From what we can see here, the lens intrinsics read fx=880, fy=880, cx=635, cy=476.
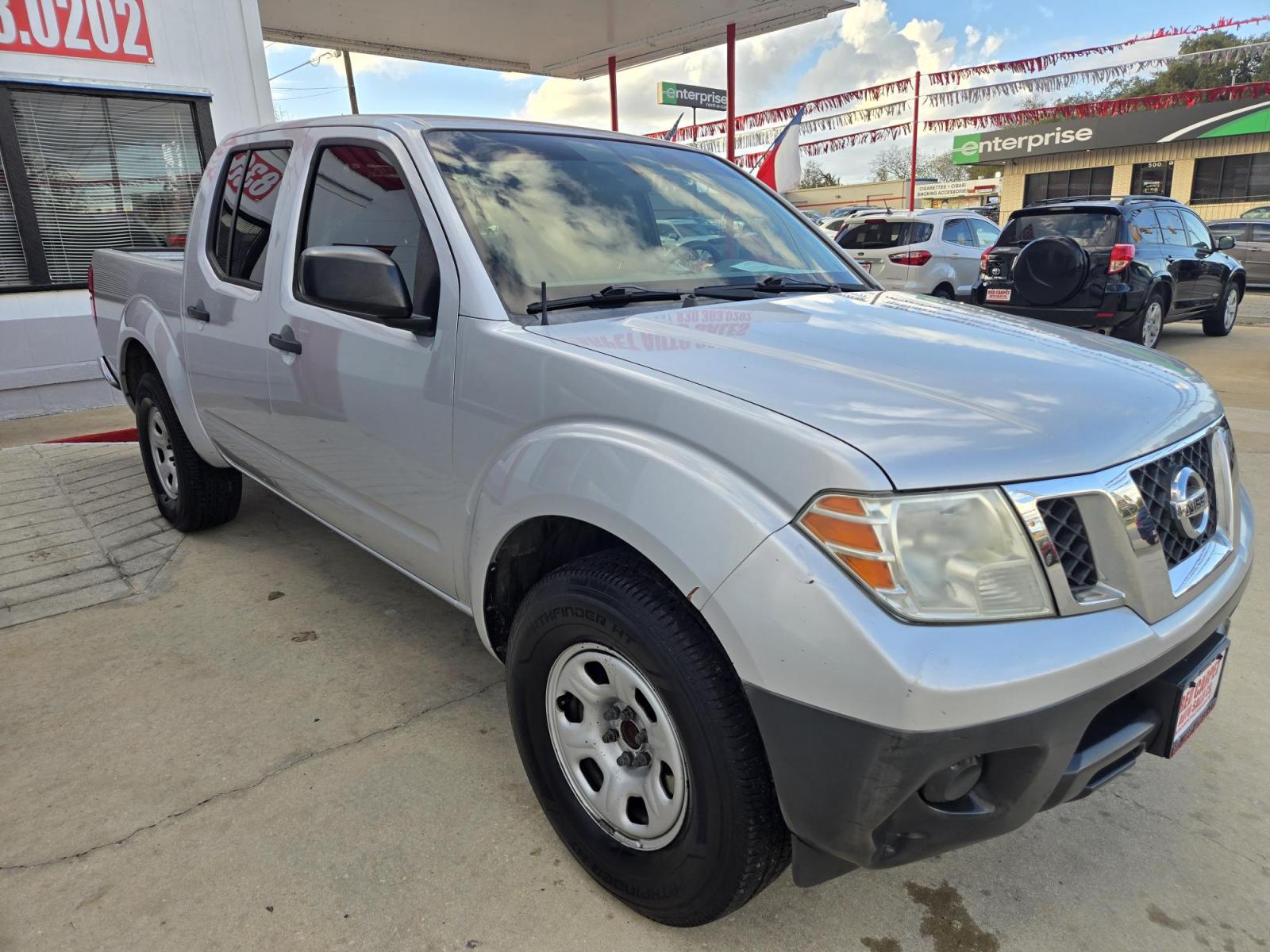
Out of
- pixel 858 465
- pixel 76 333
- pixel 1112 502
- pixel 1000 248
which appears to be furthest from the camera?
pixel 1000 248

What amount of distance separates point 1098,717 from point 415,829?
1.67 meters

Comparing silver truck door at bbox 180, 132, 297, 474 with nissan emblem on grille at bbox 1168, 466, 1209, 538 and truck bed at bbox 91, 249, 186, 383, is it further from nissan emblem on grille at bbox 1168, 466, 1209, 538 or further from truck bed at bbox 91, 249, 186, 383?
nissan emblem on grille at bbox 1168, 466, 1209, 538

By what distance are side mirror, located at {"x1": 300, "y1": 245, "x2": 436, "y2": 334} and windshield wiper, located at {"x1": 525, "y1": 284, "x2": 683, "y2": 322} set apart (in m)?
0.33

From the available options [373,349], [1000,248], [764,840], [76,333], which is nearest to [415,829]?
[764,840]

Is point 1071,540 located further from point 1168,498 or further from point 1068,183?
point 1068,183

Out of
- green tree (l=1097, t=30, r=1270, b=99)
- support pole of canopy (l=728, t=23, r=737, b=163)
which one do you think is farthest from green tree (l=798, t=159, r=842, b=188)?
support pole of canopy (l=728, t=23, r=737, b=163)

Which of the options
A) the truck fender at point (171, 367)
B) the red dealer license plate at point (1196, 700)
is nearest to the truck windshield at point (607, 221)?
the red dealer license plate at point (1196, 700)

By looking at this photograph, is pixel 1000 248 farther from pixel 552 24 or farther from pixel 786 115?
pixel 786 115

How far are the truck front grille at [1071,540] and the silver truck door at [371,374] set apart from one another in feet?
4.78

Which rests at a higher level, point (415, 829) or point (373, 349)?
point (373, 349)

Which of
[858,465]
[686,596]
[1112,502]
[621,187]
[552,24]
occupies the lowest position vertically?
[686,596]

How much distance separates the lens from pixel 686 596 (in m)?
1.67

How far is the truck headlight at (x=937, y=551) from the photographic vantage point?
4.89ft

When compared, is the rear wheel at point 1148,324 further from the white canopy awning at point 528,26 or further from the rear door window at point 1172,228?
the white canopy awning at point 528,26
